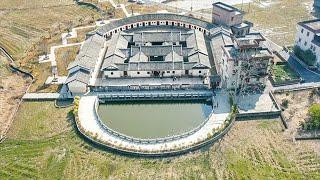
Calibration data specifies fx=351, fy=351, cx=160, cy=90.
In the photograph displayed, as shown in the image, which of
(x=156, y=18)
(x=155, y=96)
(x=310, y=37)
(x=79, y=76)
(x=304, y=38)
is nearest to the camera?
(x=155, y=96)

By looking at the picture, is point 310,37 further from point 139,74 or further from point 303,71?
point 139,74

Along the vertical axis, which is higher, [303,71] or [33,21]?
[33,21]

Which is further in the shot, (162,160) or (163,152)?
(163,152)

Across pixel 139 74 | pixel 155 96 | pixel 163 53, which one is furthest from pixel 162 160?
pixel 163 53

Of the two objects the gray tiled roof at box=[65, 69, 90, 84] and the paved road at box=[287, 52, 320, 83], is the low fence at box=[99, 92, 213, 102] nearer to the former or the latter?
the gray tiled roof at box=[65, 69, 90, 84]

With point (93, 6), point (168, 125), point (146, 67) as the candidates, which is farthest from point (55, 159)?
point (93, 6)

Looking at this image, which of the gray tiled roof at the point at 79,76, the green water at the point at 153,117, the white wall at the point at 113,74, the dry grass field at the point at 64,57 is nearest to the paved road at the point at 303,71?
the green water at the point at 153,117

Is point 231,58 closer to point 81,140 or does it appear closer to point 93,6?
point 81,140
